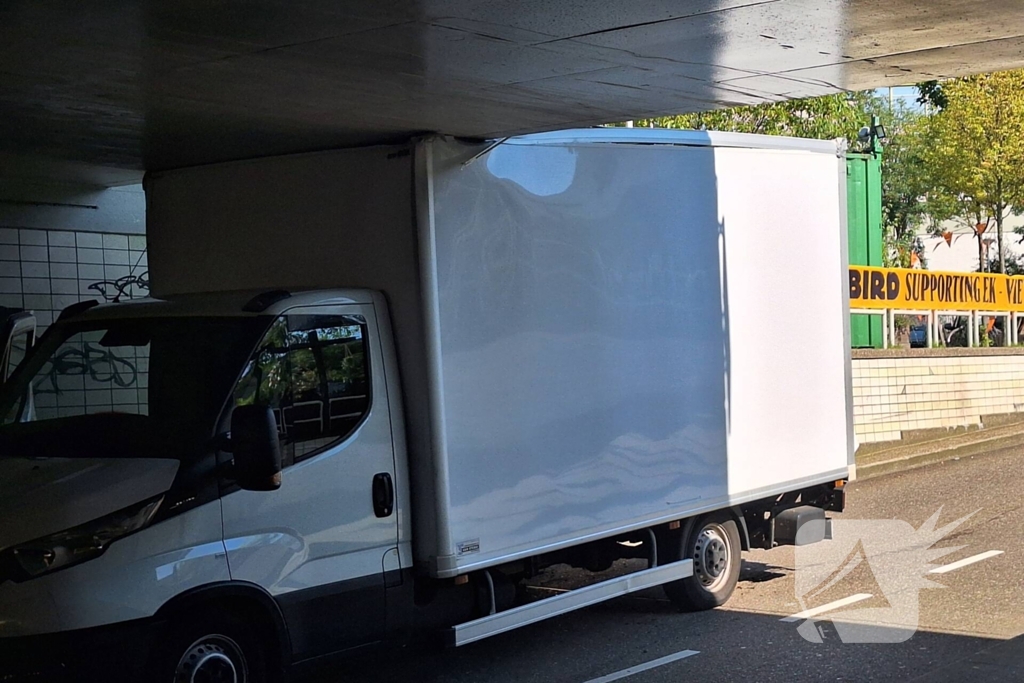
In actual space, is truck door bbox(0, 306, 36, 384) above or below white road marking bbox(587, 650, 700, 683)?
above

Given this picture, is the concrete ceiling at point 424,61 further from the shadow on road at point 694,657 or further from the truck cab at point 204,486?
the shadow on road at point 694,657

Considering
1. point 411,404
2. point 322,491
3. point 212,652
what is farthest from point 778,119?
point 212,652

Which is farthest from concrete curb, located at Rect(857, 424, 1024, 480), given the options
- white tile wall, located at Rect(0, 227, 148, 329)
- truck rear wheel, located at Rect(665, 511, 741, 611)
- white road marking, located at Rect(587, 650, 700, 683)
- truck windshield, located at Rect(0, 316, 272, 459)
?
truck windshield, located at Rect(0, 316, 272, 459)

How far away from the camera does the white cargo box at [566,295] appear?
6.69m

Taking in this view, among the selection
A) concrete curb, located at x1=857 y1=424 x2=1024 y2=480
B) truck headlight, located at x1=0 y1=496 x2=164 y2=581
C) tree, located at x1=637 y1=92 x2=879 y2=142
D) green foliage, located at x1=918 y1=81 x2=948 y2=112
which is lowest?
concrete curb, located at x1=857 y1=424 x2=1024 y2=480

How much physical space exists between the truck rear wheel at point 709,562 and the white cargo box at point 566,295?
12.5 inches

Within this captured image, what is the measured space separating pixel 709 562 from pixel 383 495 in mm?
3324

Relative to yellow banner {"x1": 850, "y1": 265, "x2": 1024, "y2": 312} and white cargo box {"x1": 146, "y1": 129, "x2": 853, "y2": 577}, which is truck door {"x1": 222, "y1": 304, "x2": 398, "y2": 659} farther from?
yellow banner {"x1": 850, "y1": 265, "x2": 1024, "y2": 312}

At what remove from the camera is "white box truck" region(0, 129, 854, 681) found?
5582mm

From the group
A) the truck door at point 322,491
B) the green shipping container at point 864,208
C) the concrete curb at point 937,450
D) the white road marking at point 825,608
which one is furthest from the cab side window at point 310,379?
the green shipping container at point 864,208

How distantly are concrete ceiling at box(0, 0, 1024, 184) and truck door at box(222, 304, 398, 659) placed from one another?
1224mm

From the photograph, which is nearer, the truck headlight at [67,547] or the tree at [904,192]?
the truck headlight at [67,547]

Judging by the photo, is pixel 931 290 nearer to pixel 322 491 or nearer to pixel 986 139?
pixel 986 139

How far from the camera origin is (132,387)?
669 cm
